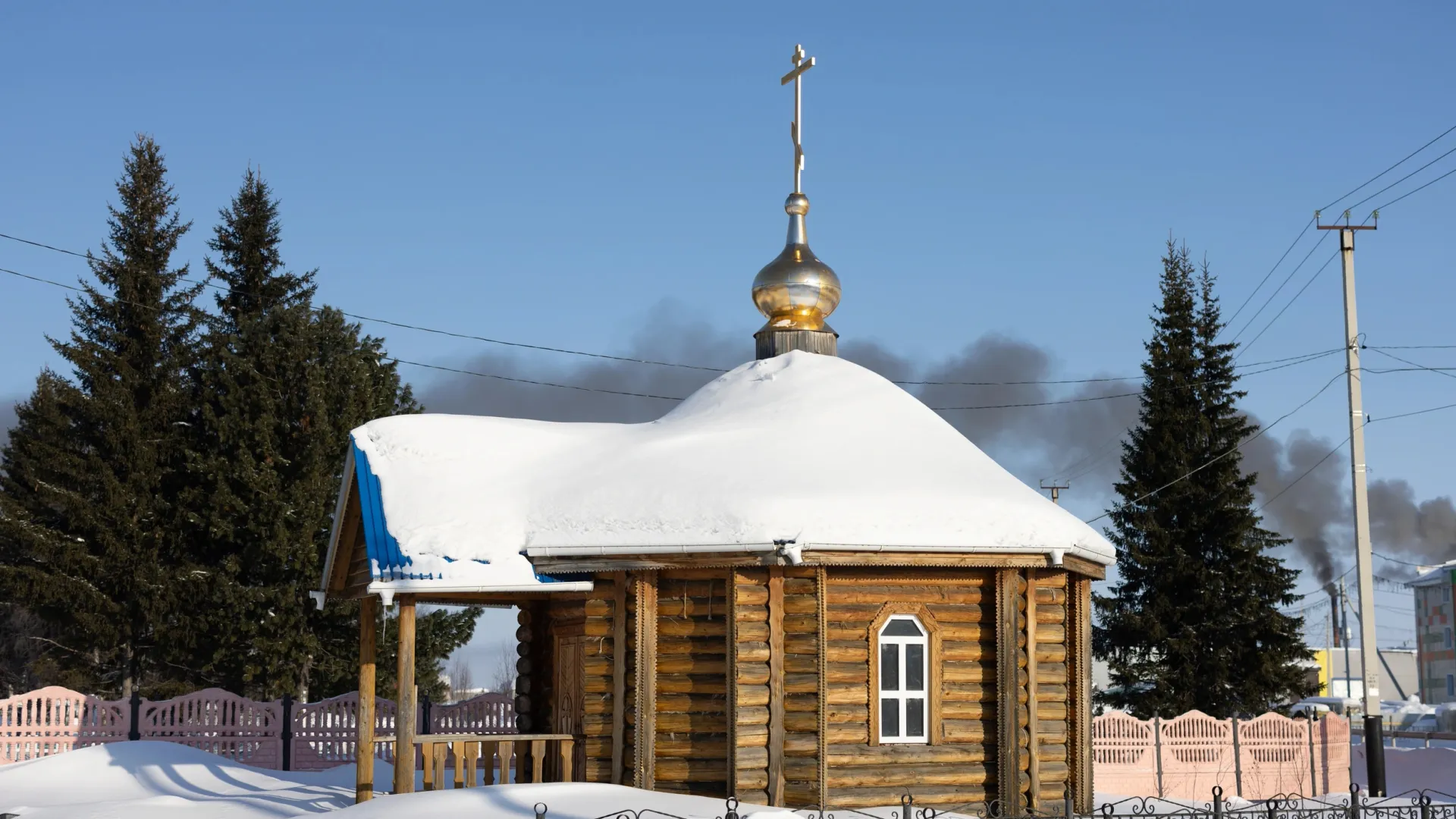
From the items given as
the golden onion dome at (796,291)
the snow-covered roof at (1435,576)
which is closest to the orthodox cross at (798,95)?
the golden onion dome at (796,291)

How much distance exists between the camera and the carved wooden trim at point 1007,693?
49.8ft

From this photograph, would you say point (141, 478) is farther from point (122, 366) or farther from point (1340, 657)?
point (1340, 657)

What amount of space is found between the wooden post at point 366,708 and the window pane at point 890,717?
18.2 ft

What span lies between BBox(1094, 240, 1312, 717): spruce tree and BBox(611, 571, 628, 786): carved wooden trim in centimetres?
1944

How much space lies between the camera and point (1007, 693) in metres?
15.3

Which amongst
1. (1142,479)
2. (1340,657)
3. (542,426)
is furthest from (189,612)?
(1340,657)

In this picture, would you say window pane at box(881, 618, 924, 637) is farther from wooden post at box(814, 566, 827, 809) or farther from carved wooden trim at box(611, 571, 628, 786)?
carved wooden trim at box(611, 571, 628, 786)

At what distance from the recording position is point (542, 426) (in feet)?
59.8

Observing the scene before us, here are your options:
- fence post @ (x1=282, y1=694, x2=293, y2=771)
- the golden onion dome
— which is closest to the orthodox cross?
the golden onion dome

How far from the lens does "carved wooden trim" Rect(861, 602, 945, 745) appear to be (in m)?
15.1

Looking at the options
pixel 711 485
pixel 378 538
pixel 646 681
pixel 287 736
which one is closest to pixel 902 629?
pixel 711 485

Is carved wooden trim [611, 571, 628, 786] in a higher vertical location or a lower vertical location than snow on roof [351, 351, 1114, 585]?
lower

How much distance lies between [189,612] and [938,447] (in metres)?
20.0

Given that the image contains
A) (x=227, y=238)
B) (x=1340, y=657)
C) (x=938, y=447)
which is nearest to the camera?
(x=938, y=447)
